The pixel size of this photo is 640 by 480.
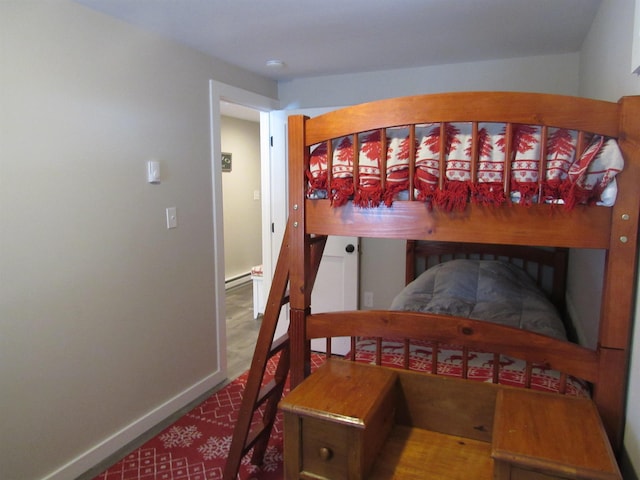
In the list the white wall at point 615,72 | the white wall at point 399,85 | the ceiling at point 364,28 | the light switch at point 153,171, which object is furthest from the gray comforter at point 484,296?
the light switch at point 153,171

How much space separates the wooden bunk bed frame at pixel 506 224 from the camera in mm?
1073

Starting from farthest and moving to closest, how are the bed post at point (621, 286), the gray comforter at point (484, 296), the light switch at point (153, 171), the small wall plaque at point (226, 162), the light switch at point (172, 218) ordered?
the small wall plaque at point (226, 162), the light switch at point (172, 218), the light switch at point (153, 171), the gray comforter at point (484, 296), the bed post at point (621, 286)

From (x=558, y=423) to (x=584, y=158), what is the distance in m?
0.68

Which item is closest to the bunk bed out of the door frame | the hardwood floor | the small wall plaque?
the door frame

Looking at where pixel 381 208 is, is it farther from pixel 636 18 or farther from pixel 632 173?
pixel 636 18

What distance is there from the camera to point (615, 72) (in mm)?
1491

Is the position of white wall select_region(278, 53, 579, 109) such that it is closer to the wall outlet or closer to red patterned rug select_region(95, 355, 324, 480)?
the wall outlet

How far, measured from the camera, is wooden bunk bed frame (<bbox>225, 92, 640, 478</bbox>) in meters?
1.07

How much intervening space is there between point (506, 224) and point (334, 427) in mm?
757

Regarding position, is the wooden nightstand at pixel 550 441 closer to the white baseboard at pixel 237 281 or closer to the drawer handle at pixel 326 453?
the drawer handle at pixel 326 453

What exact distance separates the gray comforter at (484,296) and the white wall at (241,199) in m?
3.26

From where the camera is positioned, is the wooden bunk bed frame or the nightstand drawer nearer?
the wooden bunk bed frame

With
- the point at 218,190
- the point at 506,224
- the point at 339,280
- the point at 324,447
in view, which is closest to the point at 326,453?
the point at 324,447

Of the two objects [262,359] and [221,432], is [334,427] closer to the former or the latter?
[262,359]
